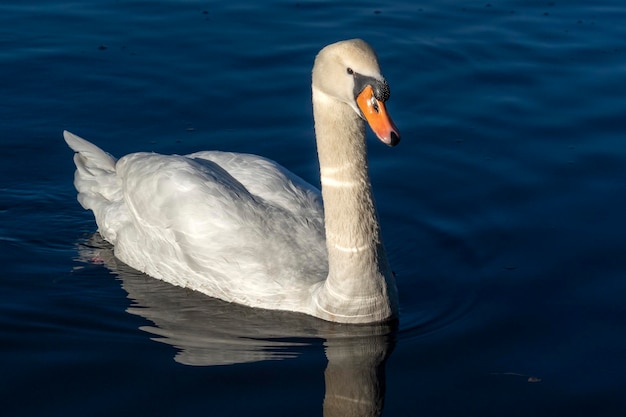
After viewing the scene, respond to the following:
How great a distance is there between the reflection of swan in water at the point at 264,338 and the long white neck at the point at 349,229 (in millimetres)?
174

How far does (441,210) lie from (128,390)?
14.2 feet

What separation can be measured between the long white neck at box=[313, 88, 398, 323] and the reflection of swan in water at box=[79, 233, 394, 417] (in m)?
0.17

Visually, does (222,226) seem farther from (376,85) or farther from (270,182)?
(376,85)

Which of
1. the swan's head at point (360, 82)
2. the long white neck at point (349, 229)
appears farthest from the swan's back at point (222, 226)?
the swan's head at point (360, 82)

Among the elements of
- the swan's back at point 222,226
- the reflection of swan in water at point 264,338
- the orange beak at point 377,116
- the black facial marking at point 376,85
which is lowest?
the reflection of swan in water at point 264,338

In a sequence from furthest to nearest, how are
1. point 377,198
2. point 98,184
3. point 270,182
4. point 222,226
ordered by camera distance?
point 377,198, point 98,184, point 270,182, point 222,226

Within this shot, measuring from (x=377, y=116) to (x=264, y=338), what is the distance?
1.94 m

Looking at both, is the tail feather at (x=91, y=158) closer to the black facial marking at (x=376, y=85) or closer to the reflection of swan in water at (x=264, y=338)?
the reflection of swan in water at (x=264, y=338)

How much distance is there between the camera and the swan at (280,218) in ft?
27.8

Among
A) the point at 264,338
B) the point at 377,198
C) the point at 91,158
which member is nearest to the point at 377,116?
the point at 264,338

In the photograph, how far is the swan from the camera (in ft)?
27.8

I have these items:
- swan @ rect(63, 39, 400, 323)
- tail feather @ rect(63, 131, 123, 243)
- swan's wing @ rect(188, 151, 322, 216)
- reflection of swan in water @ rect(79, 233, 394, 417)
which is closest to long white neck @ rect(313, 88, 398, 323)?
swan @ rect(63, 39, 400, 323)

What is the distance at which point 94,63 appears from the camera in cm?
1457

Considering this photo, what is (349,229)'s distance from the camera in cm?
893
